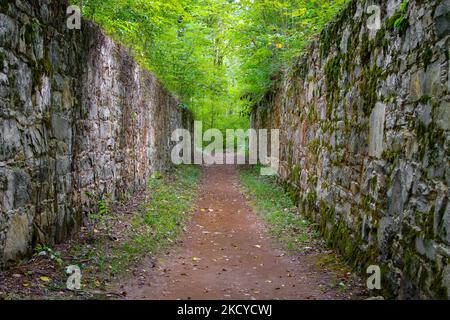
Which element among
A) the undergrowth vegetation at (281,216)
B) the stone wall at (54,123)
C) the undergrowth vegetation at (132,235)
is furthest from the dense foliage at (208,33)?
the undergrowth vegetation at (281,216)

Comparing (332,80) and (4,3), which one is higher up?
(4,3)

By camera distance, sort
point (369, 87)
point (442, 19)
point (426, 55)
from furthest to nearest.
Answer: point (369, 87) → point (426, 55) → point (442, 19)

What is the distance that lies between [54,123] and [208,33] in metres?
12.0

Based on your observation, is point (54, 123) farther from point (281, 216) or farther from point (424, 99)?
point (281, 216)

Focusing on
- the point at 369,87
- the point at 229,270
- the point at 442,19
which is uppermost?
the point at 442,19

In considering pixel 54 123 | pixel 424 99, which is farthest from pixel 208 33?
pixel 424 99

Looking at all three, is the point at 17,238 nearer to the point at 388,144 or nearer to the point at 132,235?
the point at 132,235

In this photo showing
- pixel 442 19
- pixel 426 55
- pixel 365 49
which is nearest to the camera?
pixel 442 19

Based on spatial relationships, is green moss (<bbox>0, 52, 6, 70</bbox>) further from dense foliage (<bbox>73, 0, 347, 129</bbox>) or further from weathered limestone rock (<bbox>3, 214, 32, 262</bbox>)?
dense foliage (<bbox>73, 0, 347, 129</bbox>)

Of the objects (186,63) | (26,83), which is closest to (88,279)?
(26,83)

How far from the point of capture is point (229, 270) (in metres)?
5.05

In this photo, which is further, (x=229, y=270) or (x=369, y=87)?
(x=229, y=270)

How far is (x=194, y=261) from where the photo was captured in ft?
17.6

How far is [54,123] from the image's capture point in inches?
192
